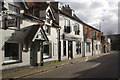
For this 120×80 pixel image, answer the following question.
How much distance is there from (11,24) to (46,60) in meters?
6.77

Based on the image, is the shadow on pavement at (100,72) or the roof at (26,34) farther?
the roof at (26,34)

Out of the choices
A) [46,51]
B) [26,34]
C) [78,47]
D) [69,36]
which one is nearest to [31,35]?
[26,34]

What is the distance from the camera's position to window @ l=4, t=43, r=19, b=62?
440 inches

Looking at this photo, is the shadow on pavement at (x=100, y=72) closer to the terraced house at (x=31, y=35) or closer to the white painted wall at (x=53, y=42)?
the terraced house at (x=31, y=35)

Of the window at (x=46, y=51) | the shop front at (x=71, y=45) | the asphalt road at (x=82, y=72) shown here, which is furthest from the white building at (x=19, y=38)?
the shop front at (x=71, y=45)

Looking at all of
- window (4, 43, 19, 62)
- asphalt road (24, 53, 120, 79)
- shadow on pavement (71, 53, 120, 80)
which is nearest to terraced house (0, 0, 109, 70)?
window (4, 43, 19, 62)

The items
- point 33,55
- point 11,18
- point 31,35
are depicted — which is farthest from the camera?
point 33,55

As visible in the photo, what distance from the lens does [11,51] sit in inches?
461

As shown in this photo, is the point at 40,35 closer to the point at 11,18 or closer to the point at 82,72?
the point at 11,18

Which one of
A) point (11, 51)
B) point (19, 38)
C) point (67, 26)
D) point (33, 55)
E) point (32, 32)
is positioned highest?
point (67, 26)

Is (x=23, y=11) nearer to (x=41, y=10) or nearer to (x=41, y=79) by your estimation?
(x=41, y=10)

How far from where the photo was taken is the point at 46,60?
15906 millimetres

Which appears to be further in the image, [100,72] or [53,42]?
[53,42]

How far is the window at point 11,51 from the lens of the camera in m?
11.2
